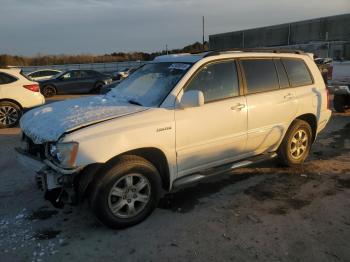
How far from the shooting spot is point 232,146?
499cm

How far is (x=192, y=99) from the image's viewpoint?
14.0ft

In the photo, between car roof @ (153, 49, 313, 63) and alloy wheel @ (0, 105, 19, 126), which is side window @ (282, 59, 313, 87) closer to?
car roof @ (153, 49, 313, 63)

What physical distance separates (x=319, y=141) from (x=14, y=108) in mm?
7707

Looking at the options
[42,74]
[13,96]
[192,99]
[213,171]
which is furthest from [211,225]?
[42,74]

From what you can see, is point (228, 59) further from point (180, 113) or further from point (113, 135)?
point (113, 135)

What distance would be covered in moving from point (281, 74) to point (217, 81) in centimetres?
130

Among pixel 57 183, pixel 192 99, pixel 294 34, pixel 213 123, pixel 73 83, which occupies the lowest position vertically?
pixel 57 183

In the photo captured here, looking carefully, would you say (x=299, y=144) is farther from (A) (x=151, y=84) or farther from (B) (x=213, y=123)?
(A) (x=151, y=84)

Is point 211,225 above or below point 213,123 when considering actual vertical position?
below

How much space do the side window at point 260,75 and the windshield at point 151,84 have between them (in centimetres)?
95

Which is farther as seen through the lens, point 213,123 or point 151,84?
point 151,84

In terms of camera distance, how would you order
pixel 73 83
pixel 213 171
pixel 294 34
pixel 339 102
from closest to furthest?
1. pixel 213 171
2. pixel 339 102
3. pixel 73 83
4. pixel 294 34

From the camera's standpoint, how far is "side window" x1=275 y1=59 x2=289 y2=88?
559 centimetres

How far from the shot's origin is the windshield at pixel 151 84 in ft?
15.1
